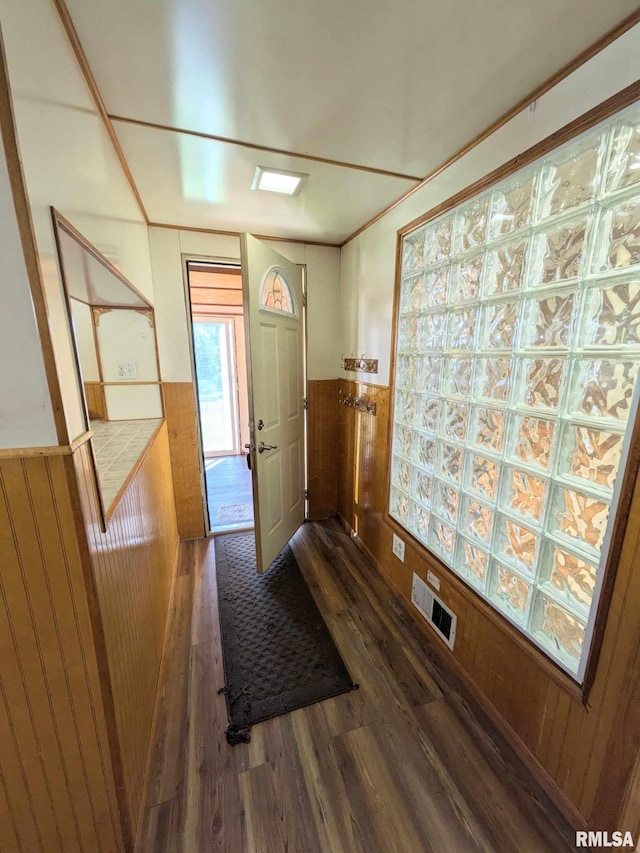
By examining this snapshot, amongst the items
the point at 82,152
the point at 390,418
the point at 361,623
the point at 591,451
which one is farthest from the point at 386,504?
the point at 82,152

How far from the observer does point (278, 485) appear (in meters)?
2.31

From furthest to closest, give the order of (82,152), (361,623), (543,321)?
(361,623), (543,321), (82,152)

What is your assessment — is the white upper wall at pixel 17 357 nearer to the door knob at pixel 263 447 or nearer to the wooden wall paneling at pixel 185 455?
the door knob at pixel 263 447

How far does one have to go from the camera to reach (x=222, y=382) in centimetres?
458

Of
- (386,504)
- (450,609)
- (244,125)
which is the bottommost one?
(450,609)

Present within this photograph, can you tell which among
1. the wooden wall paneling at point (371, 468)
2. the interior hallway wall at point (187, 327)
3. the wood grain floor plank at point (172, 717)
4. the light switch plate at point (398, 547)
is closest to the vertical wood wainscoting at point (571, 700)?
the light switch plate at point (398, 547)

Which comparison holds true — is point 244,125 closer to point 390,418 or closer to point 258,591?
point 390,418

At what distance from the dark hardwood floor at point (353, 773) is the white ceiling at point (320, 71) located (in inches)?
87.8

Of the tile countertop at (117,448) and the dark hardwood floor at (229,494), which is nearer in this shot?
the tile countertop at (117,448)

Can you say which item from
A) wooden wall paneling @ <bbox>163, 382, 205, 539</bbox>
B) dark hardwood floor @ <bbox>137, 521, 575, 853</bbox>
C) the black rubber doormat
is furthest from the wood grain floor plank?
wooden wall paneling @ <bbox>163, 382, 205, 539</bbox>

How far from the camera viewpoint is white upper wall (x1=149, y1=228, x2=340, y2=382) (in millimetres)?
2256

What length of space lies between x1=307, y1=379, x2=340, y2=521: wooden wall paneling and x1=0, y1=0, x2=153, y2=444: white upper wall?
1822 millimetres

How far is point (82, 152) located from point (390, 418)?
166cm

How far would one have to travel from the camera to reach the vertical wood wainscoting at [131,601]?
85 cm
